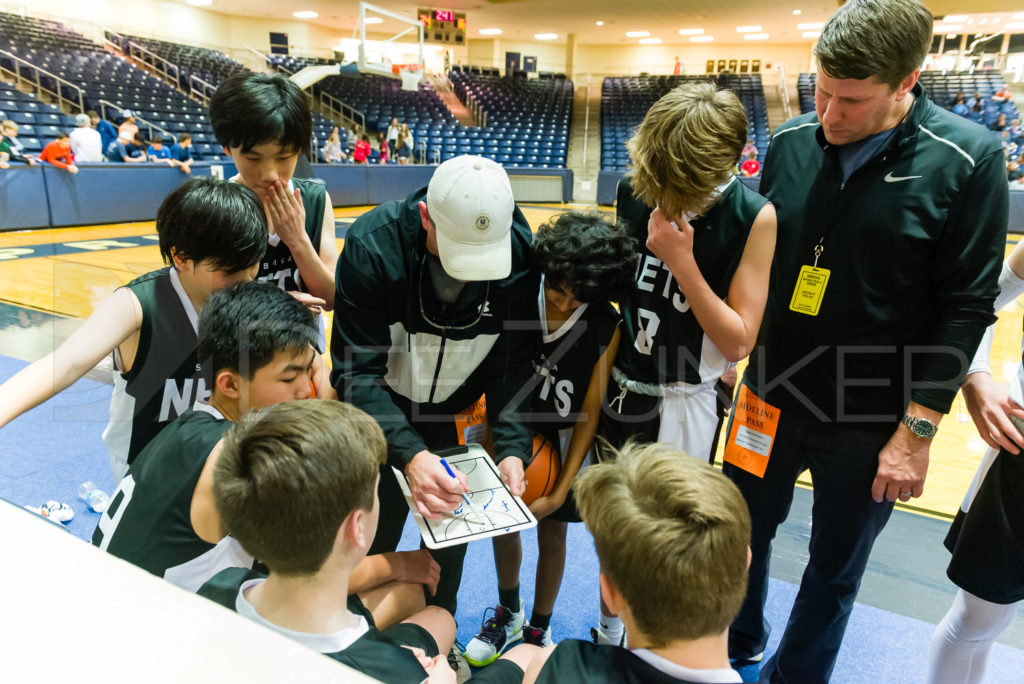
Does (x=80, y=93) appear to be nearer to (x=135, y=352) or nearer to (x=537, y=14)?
(x=537, y=14)

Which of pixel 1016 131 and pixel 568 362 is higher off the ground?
pixel 1016 131

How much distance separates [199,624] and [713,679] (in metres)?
0.69

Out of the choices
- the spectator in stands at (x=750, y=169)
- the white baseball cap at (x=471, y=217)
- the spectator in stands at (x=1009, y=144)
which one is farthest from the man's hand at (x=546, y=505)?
the spectator in stands at (x=1009, y=144)

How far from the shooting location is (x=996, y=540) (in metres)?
1.48

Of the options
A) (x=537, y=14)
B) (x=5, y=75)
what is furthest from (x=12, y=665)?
(x=537, y=14)

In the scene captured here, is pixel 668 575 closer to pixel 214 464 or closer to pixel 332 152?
pixel 214 464

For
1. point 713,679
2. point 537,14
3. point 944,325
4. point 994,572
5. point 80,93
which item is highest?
point 537,14

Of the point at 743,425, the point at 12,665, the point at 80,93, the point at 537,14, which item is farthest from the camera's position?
the point at 537,14

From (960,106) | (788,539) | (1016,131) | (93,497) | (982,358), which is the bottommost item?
(788,539)

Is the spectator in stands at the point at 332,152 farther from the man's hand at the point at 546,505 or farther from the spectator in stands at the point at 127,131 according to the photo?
the man's hand at the point at 546,505

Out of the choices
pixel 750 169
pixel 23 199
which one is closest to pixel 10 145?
pixel 23 199

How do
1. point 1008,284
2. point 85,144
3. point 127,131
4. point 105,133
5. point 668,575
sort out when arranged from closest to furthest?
point 668,575, point 1008,284, point 85,144, point 127,131, point 105,133

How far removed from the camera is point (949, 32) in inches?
834

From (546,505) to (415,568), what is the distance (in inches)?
17.4
